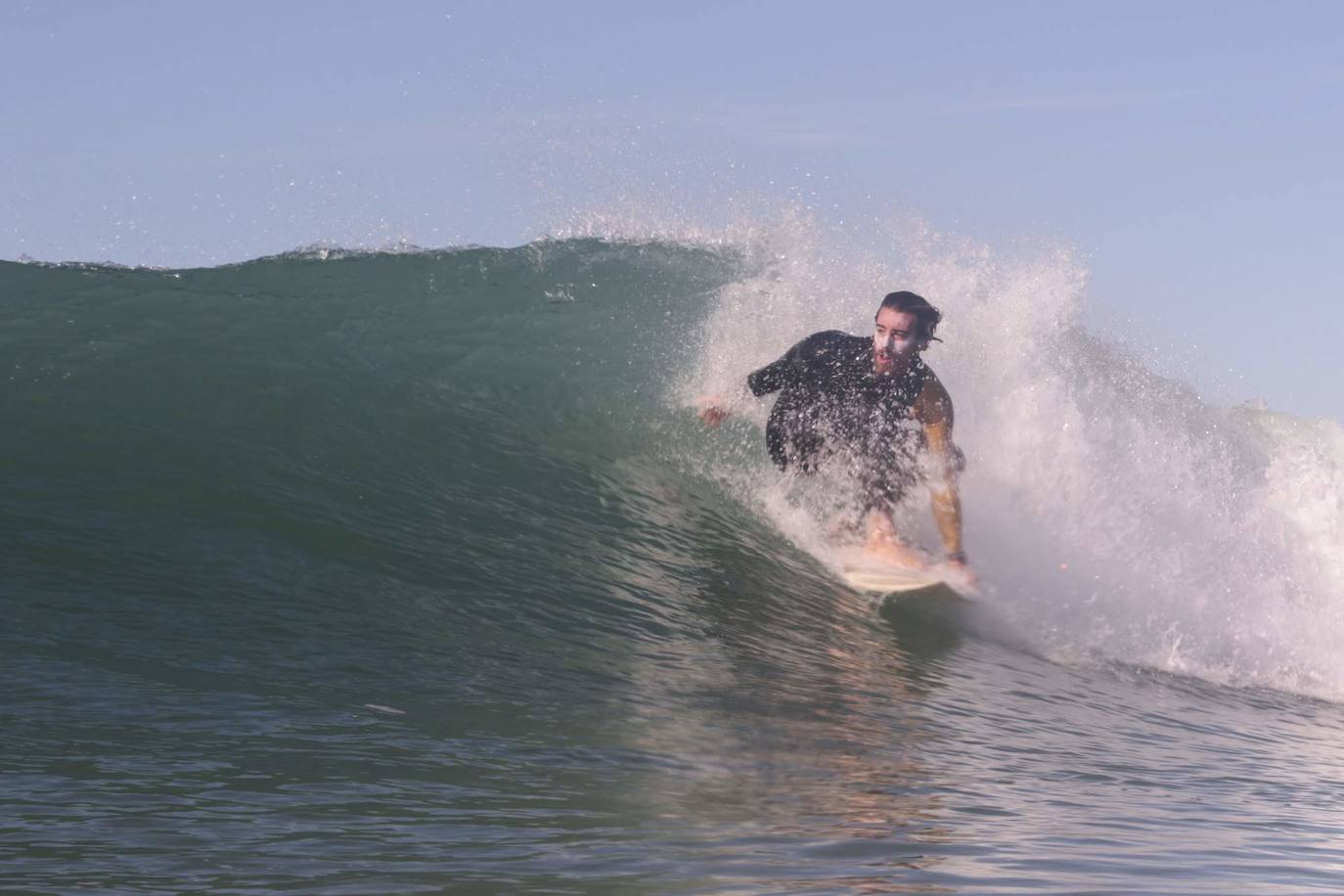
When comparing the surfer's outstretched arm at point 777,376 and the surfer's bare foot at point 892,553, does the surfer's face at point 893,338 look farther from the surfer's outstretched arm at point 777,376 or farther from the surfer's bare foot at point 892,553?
the surfer's bare foot at point 892,553

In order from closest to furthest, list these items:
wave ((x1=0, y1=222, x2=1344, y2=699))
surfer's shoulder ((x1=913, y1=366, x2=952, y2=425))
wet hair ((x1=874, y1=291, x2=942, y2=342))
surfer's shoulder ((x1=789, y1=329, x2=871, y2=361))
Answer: wave ((x1=0, y1=222, x2=1344, y2=699)), wet hair ((x1=874, y1=291, x2=942, y2=342)), surfer's shoulder ((x1=913, y1=366, x2=952, y2=425)), surfer's shoulder ((x1=789, y1=329, x2=871, y2=361))

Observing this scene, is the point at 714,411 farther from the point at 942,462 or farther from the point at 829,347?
the point at 942,462

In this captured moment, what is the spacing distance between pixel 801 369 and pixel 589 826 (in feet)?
14.8

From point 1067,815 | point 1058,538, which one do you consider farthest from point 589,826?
point 1058,538

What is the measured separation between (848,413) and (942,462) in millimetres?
545

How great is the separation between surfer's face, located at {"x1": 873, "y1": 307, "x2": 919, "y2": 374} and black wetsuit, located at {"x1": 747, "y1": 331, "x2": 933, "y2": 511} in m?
0.12

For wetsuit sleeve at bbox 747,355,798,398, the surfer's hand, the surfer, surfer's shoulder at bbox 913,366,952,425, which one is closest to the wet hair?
the surfer

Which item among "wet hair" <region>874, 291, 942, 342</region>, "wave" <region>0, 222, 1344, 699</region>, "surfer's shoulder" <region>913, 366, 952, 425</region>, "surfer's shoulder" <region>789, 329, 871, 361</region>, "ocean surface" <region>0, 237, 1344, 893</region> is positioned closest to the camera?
"ocean surface" <region>0, 237, 1344, 893</region>

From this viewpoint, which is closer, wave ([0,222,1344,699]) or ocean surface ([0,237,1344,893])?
ocean surface ([0,237,1344,893])

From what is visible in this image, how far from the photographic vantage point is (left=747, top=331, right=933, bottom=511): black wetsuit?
291 inches

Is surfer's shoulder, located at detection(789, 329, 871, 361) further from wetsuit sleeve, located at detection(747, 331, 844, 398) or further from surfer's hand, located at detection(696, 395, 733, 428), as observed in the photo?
surfer's hand, located at detection(696, 395, 733, 428)

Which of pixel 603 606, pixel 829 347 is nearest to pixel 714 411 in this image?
pixel 829 347

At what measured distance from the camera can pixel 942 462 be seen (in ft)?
24.1

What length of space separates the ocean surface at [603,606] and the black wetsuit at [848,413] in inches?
10.5
